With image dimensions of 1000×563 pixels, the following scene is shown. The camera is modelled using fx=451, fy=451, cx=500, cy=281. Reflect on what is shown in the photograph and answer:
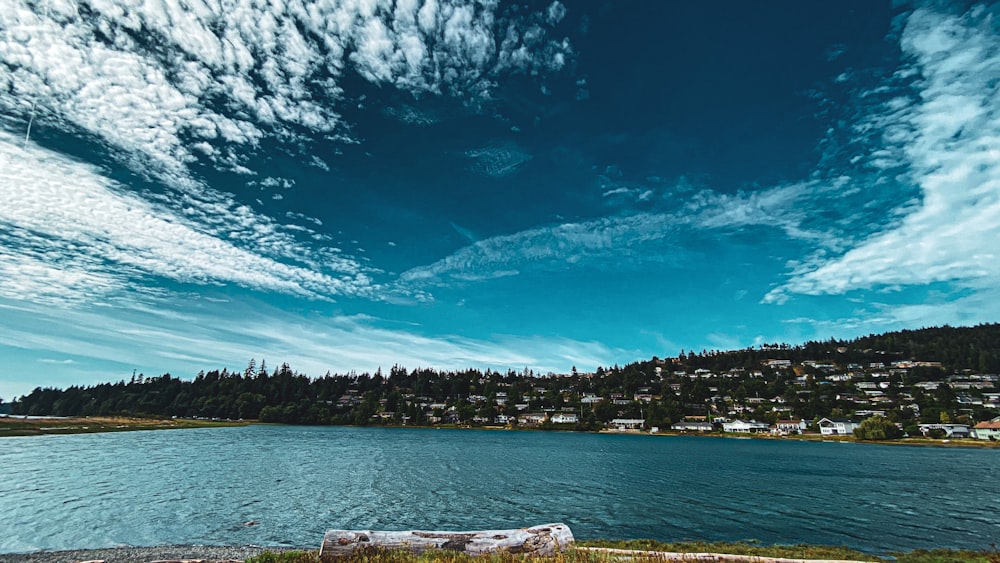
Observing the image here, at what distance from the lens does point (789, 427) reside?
165375 millimetres

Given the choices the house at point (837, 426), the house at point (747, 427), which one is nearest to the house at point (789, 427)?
the house at point (747, 427)

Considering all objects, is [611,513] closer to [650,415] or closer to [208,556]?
[208,556]

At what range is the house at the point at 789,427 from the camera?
16338 cm

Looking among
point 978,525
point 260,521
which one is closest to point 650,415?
point 978,525

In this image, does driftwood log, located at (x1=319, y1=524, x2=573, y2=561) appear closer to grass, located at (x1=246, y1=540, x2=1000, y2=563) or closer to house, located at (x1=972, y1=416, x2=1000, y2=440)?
grass, located at (x1=246, y1=540, x2=1000, y2=563)

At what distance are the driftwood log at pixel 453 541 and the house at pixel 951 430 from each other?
6511 inches

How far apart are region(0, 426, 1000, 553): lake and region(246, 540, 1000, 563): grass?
3.18m

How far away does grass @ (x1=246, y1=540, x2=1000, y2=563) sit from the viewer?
1530cm

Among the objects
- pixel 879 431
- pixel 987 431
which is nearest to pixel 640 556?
pixel 879 431

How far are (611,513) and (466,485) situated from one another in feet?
59.6

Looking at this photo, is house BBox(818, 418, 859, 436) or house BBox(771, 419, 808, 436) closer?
house BBox(818, 418, 859, 436)

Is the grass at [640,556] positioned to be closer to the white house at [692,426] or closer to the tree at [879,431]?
the tree at [879,431]

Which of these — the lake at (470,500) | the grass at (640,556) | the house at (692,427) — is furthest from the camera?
the house at (692,427)

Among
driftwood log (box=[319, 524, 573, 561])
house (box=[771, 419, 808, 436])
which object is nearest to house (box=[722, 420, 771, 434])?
house (box=[771, 419, 808, 436])
